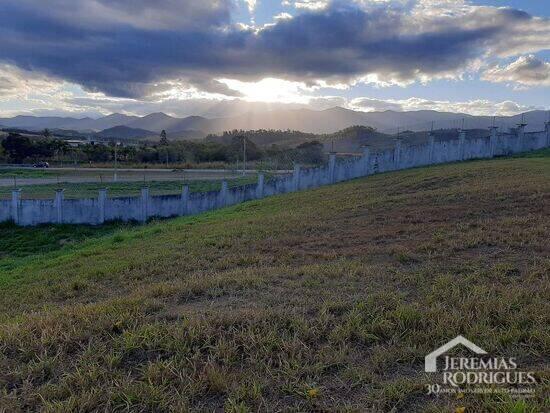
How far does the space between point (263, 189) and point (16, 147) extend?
37992 mm

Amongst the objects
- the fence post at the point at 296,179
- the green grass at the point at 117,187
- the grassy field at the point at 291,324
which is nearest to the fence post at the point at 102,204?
the green grass at the point at 117,187

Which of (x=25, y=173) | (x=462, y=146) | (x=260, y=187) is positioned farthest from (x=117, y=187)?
(x=462, y=146)

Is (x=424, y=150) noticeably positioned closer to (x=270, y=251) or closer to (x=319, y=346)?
(x=270, y=251)

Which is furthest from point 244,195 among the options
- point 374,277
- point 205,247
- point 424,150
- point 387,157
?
point 374,277

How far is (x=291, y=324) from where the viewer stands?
3.70m

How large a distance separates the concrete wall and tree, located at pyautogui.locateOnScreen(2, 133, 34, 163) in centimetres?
3510

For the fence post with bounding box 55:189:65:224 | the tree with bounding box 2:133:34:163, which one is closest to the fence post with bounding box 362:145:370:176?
the fence post with bounding box 55:189:65:224

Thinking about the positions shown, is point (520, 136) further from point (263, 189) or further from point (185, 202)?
point (185, 202)

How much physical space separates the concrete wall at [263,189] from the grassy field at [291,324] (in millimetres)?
9977

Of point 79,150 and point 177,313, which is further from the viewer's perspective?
point 79,150

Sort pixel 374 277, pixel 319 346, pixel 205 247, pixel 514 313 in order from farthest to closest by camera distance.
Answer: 1. pixel 205 247
2. pixel 374 277
3. pixel 514 313
4. pixel 319 346

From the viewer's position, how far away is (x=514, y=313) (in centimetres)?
374

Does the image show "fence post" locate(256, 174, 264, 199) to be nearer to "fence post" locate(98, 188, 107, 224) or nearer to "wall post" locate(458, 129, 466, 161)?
"fence post" locate(98, 188, 107, 224)

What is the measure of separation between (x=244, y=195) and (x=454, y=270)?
1549 cm
